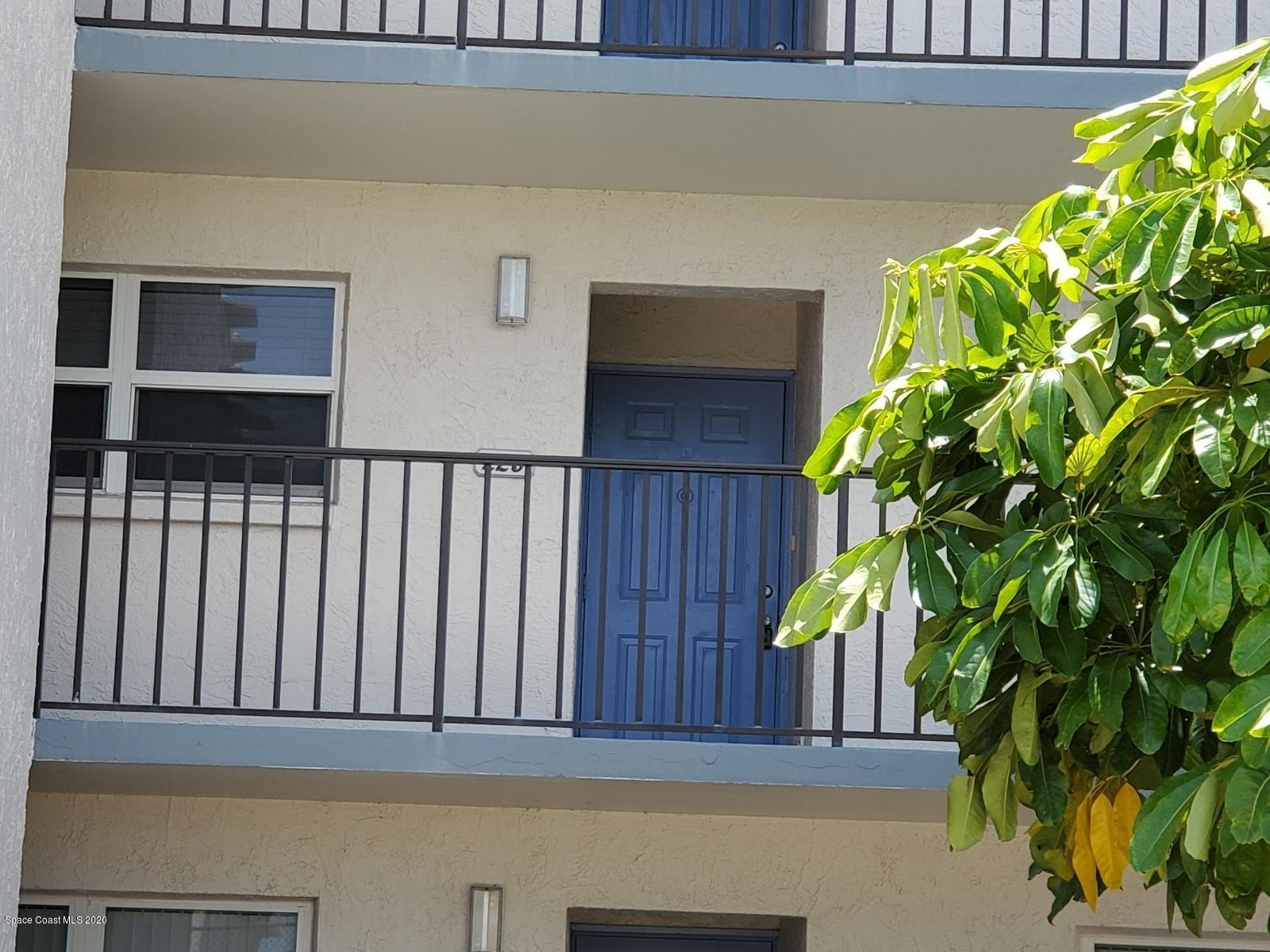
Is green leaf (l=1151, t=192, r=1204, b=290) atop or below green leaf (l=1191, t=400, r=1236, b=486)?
atop

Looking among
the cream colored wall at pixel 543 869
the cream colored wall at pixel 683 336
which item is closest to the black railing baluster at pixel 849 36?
the cream colored wall at pixel 683 336

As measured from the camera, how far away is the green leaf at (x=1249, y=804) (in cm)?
350

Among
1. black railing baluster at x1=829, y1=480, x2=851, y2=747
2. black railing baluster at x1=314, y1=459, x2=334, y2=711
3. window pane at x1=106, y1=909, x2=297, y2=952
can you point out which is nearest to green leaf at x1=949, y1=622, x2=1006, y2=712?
black railing baluster at x1=829, y1=480, x2=851, y2=747

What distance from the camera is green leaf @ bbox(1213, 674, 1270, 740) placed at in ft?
11.2

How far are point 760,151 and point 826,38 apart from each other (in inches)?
36.7

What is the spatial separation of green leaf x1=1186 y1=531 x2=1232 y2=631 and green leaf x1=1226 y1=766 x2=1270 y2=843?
31 centimetres

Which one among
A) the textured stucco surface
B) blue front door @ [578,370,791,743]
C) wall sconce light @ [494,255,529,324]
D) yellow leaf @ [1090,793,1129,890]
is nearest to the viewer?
yellow leaf @ [1090,793,1129,890]

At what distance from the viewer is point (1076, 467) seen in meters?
4.09

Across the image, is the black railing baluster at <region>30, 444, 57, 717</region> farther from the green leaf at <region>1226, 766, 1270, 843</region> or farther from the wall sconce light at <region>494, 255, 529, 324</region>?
the green leaf at <region>1226, 766, 1270, 843</region>

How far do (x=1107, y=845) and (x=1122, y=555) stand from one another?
89cm

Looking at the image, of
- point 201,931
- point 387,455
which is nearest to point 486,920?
point 201,931

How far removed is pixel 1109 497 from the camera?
4.09 m

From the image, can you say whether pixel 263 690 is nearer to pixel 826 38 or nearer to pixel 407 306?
pixel 407 306

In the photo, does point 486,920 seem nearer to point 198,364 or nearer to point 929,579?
point 198,364
